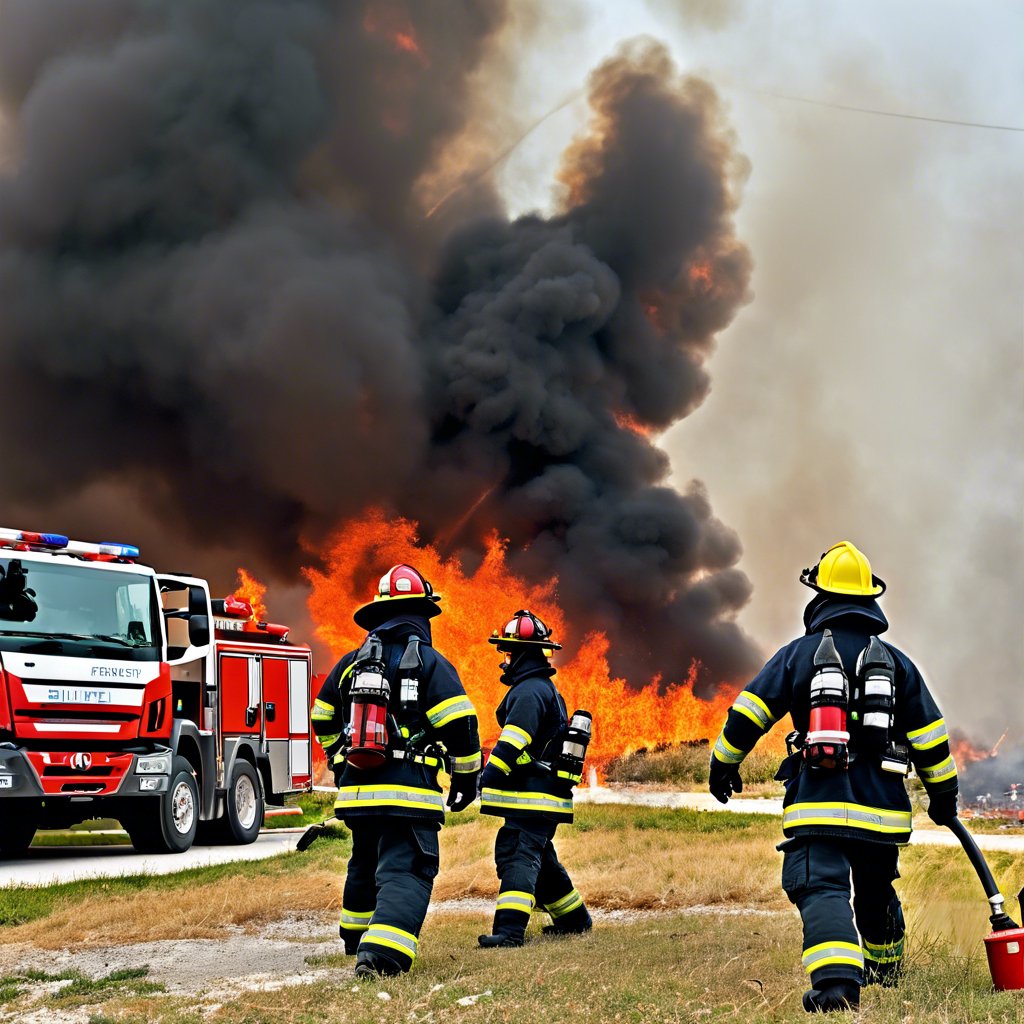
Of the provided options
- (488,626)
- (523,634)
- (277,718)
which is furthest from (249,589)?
(523,634)

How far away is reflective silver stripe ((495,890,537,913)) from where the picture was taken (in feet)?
20.6

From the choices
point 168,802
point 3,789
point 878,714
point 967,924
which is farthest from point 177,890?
point 878,714

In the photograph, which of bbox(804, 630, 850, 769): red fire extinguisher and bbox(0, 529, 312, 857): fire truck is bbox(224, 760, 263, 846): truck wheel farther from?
bbox(804, 630, 850, 769): red fire extinguisher

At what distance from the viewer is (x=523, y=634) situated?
6883 millimetres

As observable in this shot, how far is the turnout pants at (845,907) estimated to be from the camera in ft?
14.2

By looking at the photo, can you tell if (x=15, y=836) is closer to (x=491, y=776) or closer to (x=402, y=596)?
(x=491, y=776)

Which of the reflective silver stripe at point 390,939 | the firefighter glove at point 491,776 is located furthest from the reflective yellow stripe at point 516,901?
the reflective silver stripe at point 390,939

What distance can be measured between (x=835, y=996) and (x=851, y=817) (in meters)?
0.60

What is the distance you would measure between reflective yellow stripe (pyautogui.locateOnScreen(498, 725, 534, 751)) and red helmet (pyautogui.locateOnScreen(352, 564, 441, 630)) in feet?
2.89

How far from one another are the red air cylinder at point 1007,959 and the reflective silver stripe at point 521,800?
251 cm

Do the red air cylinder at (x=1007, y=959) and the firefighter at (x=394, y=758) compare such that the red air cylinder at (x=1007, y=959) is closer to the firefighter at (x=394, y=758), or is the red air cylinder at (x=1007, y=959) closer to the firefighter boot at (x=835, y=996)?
the firefighter boot at (x=835, y=996)

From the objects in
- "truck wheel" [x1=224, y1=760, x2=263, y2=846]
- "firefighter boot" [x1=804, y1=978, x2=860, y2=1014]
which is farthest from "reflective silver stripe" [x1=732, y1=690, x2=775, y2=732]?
"truck wheel" [x1=224, y1=760, x2=263, y2=846]

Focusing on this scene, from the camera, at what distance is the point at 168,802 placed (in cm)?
1119

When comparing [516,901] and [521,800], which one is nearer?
[516,901]
